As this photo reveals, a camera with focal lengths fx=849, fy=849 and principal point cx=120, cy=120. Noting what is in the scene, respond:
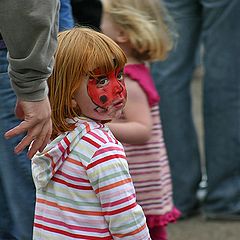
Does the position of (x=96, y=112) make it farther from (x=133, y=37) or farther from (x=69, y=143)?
(x=133, y=37)

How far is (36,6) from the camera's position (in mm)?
2357

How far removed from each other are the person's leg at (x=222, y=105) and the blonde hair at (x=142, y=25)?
2.31 feet

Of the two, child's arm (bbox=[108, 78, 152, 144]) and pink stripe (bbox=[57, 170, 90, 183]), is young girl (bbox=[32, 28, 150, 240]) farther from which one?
child's arm (bbox=[108, 78, 152, 144])

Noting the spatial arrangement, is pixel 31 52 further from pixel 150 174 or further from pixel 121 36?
pixel 150 174

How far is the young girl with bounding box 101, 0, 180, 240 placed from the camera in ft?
12.1

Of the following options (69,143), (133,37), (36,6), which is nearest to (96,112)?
(69,143)

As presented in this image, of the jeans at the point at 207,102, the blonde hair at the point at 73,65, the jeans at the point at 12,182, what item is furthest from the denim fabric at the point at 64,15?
the jeans at the point at 207,102

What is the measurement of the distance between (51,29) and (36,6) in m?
0.10

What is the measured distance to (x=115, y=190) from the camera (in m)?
2.59

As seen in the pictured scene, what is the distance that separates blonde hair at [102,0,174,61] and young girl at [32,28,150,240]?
94 centimetres

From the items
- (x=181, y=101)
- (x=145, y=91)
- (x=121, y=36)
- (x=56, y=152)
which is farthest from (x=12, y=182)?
(x=181, y=101)

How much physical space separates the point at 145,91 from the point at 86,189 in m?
1.10

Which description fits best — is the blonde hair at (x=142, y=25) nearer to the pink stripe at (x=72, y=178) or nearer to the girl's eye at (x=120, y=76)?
the girl's eye at (x=120, y=76)

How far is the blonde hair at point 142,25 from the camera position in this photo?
3.71 meters
